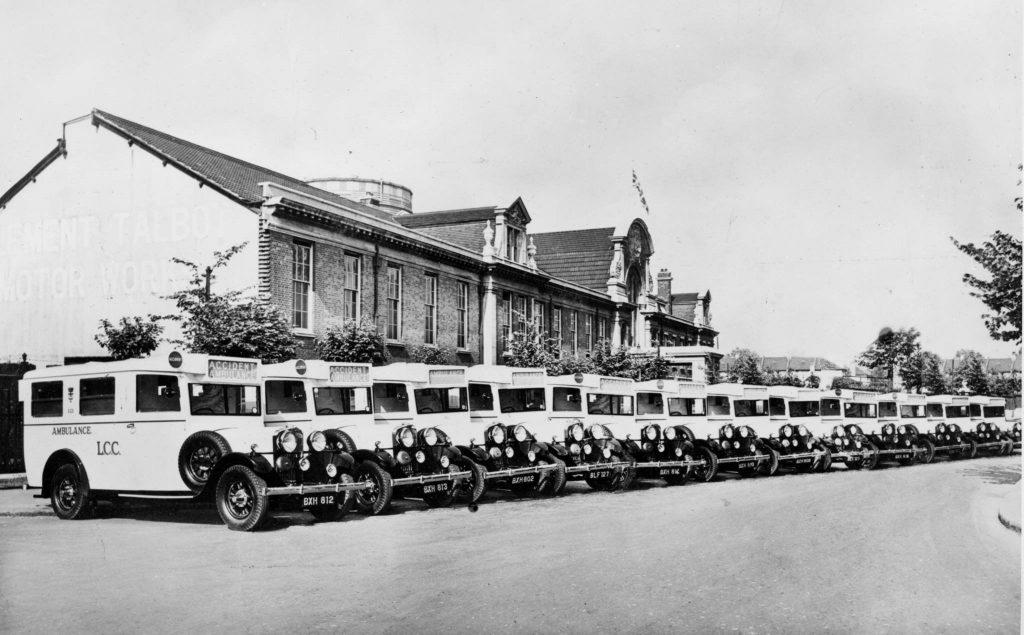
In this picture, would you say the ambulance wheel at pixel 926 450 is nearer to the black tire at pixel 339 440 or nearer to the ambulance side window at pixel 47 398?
the black tire at pixel 339 440

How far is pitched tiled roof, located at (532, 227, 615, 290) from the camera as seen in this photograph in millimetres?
50000

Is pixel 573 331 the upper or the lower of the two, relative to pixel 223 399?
upper

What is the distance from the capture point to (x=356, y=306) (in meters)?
27.2

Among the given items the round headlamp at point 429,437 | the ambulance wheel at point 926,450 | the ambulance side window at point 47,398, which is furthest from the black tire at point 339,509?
the ambulance wheel at point 926,450

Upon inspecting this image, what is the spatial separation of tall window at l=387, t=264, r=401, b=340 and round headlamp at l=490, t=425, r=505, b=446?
40.5 ft

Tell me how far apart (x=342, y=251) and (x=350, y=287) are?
1.16 meters

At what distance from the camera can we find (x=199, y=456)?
12.4 m

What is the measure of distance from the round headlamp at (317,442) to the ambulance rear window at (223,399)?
1.12 m

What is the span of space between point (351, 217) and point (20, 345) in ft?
31.4

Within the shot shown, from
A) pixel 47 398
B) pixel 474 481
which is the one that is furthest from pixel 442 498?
pixel 47 398

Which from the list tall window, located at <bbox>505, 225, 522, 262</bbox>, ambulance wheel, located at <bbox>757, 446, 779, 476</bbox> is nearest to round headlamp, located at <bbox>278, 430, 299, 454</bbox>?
ambulance wheel, located at <bbox>757, 446, 779, 476</bbox>

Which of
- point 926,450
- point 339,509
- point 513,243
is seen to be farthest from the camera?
point 513,243

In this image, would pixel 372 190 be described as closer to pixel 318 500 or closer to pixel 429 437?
pixel 429 437

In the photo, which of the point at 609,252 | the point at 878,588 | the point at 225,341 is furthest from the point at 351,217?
the point at 609,252
